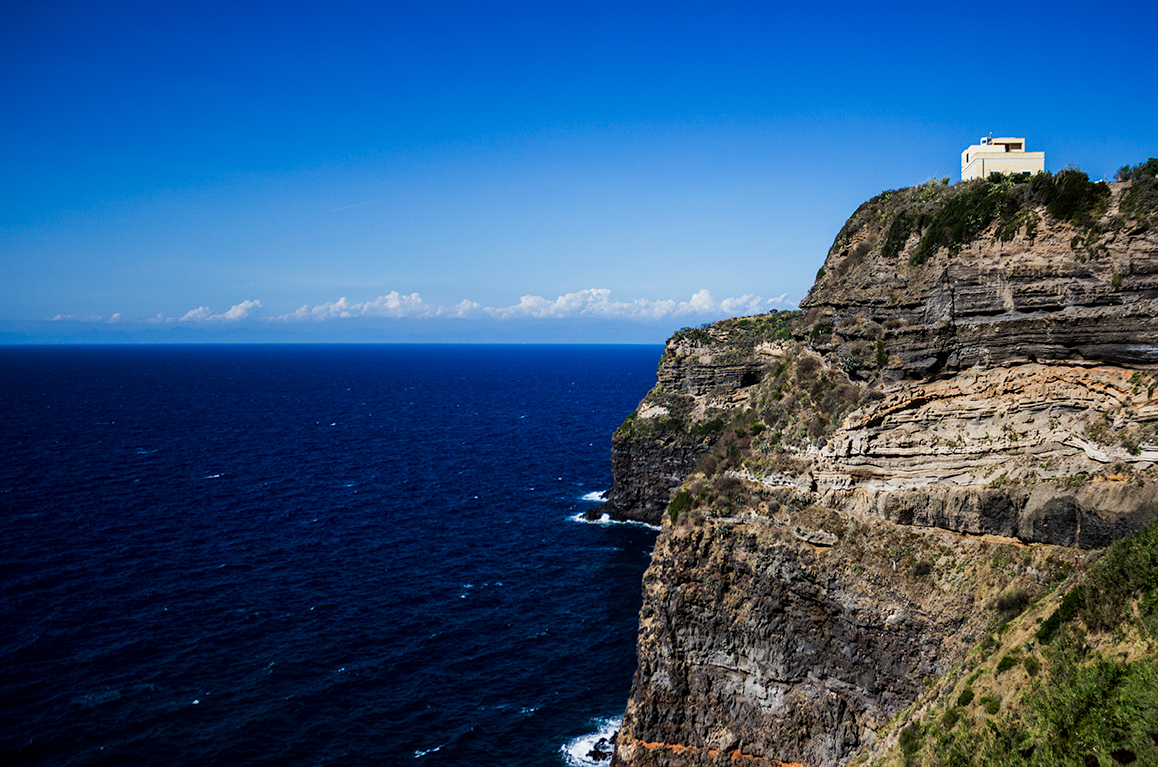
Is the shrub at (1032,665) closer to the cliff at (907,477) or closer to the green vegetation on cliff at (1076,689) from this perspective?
the green vegetation on cliff at (1076,689)

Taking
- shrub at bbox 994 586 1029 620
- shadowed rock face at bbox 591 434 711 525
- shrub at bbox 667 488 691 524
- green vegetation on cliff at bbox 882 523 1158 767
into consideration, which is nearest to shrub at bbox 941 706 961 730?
green vegetation on cliff at bbox 882 523 1158 767

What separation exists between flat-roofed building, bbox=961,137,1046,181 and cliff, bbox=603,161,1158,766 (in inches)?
163

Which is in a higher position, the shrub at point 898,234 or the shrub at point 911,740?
the shrub at point 898,234

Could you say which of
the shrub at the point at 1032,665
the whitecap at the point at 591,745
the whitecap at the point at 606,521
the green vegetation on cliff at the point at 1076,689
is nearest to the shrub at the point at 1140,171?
the green vegetation on cliff at the point at 1076,689

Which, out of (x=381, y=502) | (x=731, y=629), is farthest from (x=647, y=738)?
(x=381, y=502)

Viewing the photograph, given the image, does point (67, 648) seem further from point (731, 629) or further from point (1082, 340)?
point (1082, 340)

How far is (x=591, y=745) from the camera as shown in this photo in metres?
44.3

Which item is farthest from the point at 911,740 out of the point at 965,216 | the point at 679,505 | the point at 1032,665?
the point at 965,216

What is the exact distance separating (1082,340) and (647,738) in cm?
2938

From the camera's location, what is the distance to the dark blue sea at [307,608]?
147ft

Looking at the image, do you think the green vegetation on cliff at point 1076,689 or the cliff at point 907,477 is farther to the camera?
the cliff at point 907,477

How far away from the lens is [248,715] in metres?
45.9

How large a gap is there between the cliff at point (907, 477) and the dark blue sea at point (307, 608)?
14.3 metres

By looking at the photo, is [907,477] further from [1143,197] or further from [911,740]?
[1143,197]
